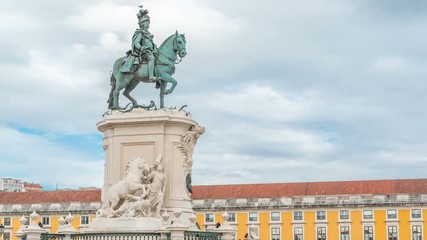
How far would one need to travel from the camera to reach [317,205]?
77.9 metres

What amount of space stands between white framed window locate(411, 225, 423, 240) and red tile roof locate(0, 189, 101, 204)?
1251 inches

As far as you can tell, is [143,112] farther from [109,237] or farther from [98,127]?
[109,237]

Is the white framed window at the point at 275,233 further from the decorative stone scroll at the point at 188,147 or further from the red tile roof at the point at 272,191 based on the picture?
the decorative stone scroll at the point at 188,147

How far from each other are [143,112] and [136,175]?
185 centimetres

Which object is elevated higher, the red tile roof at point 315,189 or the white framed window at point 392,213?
the red tile roof at point 315,189

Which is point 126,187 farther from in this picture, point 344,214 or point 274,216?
point 274,216

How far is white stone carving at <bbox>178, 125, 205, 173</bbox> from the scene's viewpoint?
68.3ft

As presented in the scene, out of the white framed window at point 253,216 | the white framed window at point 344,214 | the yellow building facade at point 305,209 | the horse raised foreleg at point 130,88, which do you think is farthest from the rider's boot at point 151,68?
the white framed window at point 253,216

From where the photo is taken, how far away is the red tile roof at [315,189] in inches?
3110

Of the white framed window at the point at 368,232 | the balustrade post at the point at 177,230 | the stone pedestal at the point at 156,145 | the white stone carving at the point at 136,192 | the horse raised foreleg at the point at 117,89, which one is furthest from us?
the white framed window at the point at 368,232

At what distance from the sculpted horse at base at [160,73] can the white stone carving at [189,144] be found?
3.74 feet

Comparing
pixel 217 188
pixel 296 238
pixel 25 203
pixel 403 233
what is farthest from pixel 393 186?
pixel 25 203

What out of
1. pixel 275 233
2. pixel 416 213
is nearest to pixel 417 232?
pixel 416 213

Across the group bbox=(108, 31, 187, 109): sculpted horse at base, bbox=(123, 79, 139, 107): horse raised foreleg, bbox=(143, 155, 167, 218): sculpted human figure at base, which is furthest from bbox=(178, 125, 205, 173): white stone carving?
bbox=(123, 79, 139, 107): horse raised foreleg
